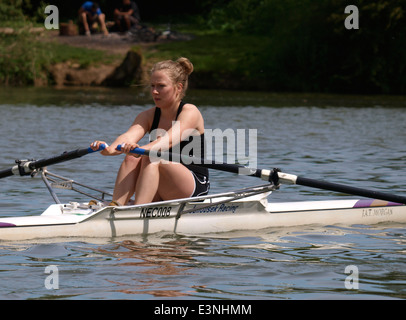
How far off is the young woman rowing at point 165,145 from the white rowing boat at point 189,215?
0.54 ft

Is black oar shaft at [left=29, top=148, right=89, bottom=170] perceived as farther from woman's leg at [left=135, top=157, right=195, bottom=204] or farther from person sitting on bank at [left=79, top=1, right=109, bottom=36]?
person sitting on bank at [left=79, top=1, right=109, bottom=36]

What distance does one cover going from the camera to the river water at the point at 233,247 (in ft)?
19.9

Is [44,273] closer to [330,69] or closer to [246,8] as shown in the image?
[330,69]

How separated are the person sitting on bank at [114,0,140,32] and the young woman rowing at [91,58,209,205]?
2906cm

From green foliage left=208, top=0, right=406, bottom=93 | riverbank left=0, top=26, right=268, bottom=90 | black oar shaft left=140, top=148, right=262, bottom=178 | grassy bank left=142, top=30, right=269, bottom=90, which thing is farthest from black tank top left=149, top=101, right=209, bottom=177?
green foliage left=208, top=0, right=406, bottom=93

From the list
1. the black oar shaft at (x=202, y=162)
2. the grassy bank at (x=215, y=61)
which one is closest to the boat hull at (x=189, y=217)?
the black oar shaft at (x=202, y=162)

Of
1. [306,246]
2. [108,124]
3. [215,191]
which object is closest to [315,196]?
[215,191]

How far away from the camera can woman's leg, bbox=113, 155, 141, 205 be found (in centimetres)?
782

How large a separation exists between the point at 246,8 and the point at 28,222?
34754mm

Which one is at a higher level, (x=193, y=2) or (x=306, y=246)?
(x=193, y=2)

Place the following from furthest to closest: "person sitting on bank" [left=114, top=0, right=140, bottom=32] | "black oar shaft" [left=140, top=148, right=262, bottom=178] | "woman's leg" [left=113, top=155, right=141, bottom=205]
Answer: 1. "person sitting on bank" [left=114, top=0, right=140, bottom=32]
2. "woman's leg" [left=113, top=155, right=141, bottom=205]
3. "black oar shaft" [left=140, top=148, right=262, bottom=178]

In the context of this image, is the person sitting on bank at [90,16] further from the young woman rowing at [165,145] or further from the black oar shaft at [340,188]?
the black oar shaft at [340,188]

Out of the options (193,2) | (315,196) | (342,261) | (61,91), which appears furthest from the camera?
(193,2)
